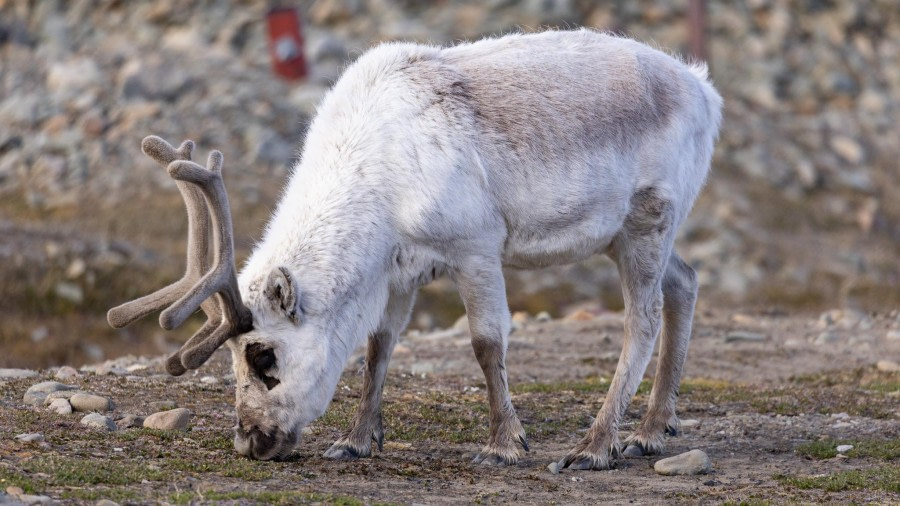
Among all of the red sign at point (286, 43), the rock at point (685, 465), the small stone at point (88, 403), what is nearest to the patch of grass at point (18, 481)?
the small stone at point (88, 403)

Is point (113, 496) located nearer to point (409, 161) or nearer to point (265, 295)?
point (265, 295)

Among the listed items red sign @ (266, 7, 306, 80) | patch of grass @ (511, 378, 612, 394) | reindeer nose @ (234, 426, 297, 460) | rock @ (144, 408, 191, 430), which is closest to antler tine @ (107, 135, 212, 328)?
reindeer nose @ (234, 426, 297, 460)

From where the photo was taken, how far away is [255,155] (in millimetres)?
26094

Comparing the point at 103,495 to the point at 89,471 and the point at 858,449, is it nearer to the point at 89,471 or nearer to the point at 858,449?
the point at 89,471

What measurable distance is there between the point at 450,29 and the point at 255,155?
7.69 m

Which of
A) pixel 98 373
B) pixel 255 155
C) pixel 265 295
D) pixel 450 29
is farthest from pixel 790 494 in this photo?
pixel 450 29

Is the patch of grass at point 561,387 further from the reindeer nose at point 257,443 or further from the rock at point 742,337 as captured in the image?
the reindeer nose at point 257,443

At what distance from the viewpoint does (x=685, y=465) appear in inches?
383

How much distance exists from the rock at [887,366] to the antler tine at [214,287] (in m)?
9.11

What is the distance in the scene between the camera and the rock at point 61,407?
10.2 metres

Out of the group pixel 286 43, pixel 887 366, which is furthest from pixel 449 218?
pixel 286 43

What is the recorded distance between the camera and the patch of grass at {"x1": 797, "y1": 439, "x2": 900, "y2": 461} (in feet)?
33.9

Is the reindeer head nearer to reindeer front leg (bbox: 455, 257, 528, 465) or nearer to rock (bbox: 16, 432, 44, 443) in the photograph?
rock (bbox: 16, 432, 44, 443)

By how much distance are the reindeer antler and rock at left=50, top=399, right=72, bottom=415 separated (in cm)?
152
